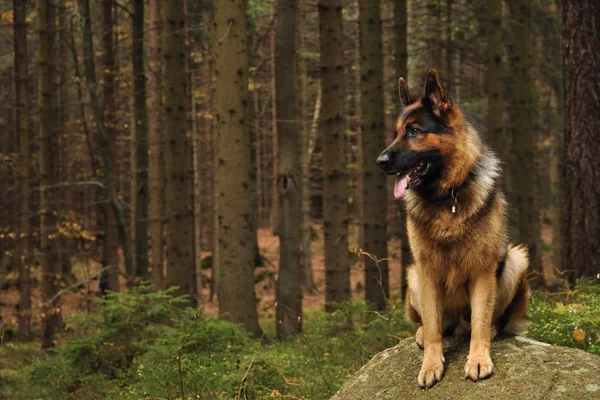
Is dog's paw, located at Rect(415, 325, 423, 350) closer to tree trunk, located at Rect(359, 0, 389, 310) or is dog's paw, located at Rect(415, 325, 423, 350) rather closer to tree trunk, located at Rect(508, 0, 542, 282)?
tree trunk, located at Rect(359, 0, 389, 310)

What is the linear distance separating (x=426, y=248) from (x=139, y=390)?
4.50 m

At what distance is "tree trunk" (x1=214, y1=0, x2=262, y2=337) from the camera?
1127 cm

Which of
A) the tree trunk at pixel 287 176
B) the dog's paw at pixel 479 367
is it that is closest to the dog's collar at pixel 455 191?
the dog's paw at pixel 479 367

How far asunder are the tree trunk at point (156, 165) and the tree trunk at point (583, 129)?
9.03 m

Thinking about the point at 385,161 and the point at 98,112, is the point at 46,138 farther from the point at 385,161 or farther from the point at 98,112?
the point at 385,161

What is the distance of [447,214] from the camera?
4957 millimetres

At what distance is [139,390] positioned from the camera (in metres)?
8.09

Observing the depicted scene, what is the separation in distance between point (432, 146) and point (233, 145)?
22.1 feet

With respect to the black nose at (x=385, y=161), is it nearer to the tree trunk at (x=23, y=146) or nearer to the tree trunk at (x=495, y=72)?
the tree trunk at (x=495, y=72)

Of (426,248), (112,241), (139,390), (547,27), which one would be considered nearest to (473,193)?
(426,248)

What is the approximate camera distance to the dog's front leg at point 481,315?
15.9ft

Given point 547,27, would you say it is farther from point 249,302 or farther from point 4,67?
point 4,67

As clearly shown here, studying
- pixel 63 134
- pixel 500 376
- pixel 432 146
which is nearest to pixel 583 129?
pixel 432 146

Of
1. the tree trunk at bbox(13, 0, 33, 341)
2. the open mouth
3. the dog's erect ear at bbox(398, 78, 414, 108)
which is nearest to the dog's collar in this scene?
the open mouth
